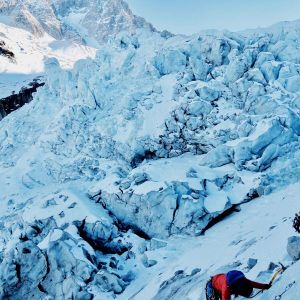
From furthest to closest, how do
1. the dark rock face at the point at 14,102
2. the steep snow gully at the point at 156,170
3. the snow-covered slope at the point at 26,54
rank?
the snow-covered slope at the point at 26,54 → the dark rock face at the point at 14,102 → the steep snow gully at the point at 156,170

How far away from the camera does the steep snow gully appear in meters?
15.6

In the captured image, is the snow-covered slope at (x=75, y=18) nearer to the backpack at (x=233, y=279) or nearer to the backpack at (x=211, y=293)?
the backpack at (x=211, y=293)

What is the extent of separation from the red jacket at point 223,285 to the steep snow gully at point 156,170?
0.35 meters

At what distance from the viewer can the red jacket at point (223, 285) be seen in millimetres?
7324

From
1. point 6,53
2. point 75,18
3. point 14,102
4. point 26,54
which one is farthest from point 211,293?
point 75,18

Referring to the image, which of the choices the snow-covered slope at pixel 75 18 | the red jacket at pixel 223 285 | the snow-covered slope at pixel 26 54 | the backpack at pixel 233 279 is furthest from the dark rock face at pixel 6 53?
the backpack at pixel 233 279

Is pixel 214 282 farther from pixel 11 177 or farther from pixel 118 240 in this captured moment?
pixel 11 177

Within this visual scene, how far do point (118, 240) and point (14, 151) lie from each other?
16055 mm

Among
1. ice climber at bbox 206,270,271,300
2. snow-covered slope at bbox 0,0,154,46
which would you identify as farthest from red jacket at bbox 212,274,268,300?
snow-covered slope at bbox 0,0,154,46

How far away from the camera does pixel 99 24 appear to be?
13600 cm

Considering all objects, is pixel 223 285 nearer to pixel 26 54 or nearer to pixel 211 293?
pixel 211 293

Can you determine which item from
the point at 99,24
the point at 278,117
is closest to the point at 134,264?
the point at 278,117

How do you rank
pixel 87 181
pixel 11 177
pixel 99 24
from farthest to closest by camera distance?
pixel 99 24, pixel 11 177, pixel 87 181

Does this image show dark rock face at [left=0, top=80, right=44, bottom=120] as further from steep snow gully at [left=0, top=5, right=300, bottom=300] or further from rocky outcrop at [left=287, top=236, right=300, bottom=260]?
rocky outcrop at [left=287, top=236, right=300, bottom=260]
